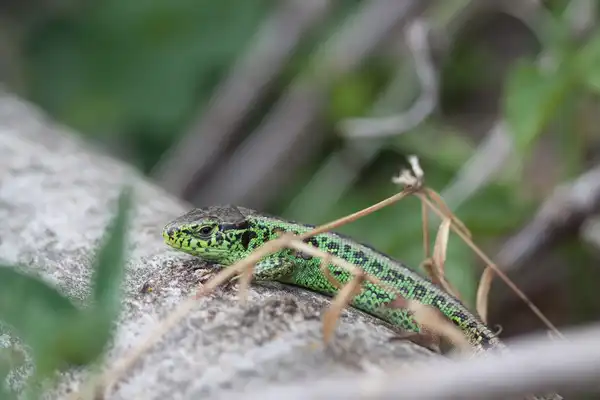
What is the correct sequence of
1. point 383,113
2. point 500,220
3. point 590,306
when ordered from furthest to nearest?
point 383,113 < point 590,306 < point 500,220

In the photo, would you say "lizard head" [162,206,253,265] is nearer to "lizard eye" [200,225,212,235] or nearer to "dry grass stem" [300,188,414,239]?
"lizard eye" [200,225,212,235]

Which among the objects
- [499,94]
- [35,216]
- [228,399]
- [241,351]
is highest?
[499,94]

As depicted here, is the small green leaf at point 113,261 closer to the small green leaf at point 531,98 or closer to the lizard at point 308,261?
the lizard at point 308,261

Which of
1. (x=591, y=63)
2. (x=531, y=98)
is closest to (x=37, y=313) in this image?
(x=531, y=98)

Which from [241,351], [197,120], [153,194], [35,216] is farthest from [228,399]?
[197,120]

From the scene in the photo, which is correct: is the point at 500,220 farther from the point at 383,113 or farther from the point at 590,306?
the point at 383,113

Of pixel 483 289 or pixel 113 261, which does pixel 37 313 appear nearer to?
pixel 113 261

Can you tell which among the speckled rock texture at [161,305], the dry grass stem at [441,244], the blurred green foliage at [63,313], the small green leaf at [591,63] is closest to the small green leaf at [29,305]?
the blurred green foliage at [63,313]
